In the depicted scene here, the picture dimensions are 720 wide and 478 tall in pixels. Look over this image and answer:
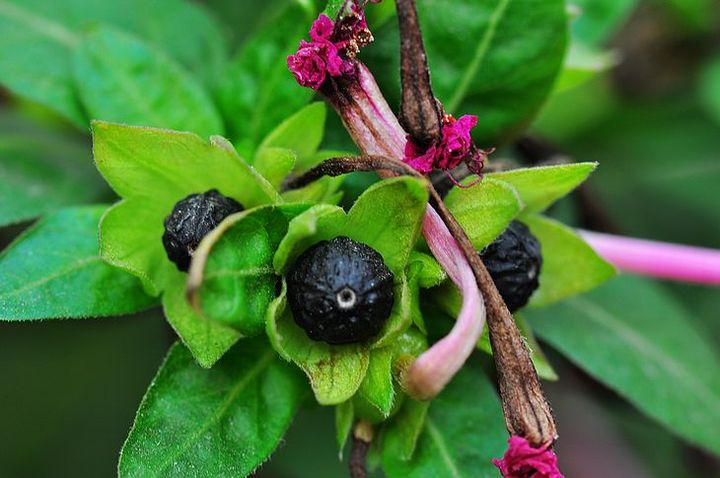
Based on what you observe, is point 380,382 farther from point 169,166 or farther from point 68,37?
point 68,37

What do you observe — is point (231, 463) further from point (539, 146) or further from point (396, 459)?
point (539, 146)

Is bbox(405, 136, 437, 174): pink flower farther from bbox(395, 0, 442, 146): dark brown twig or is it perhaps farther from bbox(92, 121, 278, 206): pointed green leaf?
bbox(92, 121, 278, 206): pointed green leaf

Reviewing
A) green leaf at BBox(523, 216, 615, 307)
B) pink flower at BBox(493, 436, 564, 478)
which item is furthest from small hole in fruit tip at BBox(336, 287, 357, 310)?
green leaf at BBox(523, 216, 615, 307)

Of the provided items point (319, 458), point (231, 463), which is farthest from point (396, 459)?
point (319, 458)

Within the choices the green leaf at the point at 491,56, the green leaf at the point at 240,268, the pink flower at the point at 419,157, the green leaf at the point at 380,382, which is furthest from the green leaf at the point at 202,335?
the green leaf at the point at 491,56

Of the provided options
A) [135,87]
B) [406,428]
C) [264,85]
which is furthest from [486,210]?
[135,87]

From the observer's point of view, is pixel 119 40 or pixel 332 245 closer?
pixel 332 245

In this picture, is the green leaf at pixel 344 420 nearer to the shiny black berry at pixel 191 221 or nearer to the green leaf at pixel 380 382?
the green leaf at pixel 380 382
